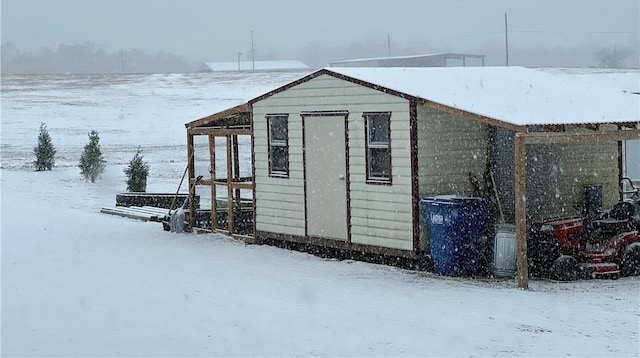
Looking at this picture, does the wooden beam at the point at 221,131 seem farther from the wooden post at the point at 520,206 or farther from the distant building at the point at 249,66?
the distant building at the point at 249,66

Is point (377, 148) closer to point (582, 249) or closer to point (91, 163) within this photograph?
point (582, 249)

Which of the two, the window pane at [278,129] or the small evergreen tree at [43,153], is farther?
the small evergreen tree at [43,153]

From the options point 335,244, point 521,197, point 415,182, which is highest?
point 415,182

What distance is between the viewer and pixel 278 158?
53.0ft

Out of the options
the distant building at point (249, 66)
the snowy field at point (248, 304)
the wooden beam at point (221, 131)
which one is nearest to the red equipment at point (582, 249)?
the snowy field at point (248, 304)

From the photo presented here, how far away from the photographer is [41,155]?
29406mm

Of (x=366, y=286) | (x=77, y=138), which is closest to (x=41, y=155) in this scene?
(x=77, y=138)

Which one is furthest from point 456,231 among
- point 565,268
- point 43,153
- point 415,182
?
point 43,153

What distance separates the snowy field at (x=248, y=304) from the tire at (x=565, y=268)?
9.4 inches

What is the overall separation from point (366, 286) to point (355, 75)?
3.81 m

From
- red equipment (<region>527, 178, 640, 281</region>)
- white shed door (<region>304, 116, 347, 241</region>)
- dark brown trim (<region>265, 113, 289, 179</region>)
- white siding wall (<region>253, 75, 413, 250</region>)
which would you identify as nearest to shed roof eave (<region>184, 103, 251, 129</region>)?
white siding wall (<region>253, 75, 413, 250</region>)

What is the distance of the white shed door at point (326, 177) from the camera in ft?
48.2

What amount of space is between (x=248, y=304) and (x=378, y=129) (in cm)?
445

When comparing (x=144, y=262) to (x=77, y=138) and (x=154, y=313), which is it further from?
(x=77, y=138)
